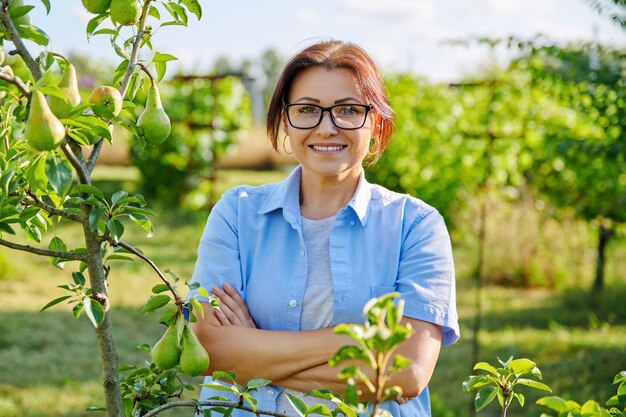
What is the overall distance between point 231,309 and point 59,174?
852 millimetres

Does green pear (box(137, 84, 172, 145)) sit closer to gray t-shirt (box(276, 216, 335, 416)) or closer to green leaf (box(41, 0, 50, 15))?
green leaf (box(41, 0, 50, 15))

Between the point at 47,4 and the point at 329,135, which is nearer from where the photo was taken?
the point at 47,4

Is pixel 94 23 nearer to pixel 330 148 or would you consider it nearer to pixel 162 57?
pixel 162 57

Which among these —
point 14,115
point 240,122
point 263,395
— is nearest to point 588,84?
point 263,395

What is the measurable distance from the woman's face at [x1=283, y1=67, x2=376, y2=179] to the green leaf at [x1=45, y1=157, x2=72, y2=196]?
0.84 metres

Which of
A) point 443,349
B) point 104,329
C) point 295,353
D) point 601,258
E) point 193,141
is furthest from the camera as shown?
point 193,141

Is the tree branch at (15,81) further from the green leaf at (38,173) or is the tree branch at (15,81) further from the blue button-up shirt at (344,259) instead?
the blue button-up shirt at (344,259)

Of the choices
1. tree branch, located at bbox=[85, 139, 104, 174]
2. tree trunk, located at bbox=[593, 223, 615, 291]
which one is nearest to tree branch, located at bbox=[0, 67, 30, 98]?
tree branch, located at bbox=[85, 139, 104, 174]

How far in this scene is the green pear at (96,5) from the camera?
1317 millimetres

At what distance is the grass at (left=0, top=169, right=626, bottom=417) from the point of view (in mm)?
4176

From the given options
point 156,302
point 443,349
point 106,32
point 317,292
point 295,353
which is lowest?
point 443,349

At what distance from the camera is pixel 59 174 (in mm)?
1067

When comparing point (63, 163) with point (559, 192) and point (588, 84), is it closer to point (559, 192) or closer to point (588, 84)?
point (588, 84)

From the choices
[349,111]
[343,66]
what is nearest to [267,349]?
[349,111]
